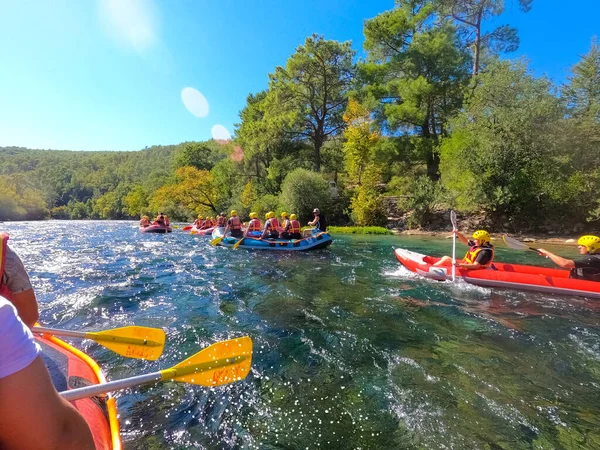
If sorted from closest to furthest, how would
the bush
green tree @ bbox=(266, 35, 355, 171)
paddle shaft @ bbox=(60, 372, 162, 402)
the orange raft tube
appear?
1. paddle shaft @ bbox=(60, 372, 162, 402)
2. the orange raft tube
3. the bush
4. green tree @ bbox=(266, 35, 355, 171)

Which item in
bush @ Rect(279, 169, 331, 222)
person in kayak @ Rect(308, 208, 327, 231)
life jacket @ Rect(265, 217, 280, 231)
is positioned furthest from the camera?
bush @ Rect(279, 169, 331, 222)

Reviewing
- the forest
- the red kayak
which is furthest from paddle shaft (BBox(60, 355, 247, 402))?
the forest

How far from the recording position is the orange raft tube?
7.12 feet

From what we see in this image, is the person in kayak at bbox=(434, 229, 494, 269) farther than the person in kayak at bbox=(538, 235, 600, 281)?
Yes

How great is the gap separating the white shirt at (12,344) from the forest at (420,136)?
2193cm

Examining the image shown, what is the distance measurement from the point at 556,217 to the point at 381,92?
15.5 metres

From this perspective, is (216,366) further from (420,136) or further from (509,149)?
(420,136)

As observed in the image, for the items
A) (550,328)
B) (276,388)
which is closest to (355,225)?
(550,328)

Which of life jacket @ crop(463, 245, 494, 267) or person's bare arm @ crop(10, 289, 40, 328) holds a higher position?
person's bare arm @ crop(10, 289, 40, 328)

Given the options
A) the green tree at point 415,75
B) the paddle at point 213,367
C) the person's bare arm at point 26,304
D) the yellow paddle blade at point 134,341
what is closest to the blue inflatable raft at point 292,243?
the yellow paddle blade at point 134,341

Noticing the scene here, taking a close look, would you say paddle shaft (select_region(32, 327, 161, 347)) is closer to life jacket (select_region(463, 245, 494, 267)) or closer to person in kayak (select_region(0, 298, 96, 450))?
person in kayak (select_region(0, 298, 96, 450))

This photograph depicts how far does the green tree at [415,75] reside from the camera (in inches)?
971

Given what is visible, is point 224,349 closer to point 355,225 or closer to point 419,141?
point 355,225

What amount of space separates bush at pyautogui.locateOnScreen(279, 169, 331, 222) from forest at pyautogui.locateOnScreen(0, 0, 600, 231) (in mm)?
81
